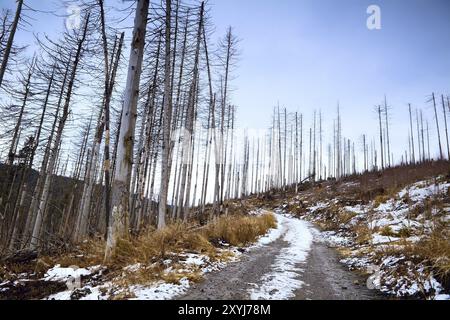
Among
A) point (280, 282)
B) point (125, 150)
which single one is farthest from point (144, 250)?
point (280, 282)

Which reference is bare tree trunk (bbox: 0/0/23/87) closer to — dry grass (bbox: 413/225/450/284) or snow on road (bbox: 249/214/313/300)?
snow on road (bbox: 249/214/313/300)

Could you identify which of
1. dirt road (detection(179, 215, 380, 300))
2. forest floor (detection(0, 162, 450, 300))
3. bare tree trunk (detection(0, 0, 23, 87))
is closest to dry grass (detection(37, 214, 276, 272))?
forest floor (detection(0, 162, 450, 300))

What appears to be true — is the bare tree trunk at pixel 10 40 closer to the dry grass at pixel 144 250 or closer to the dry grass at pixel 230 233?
the dry grass at pixel 144 250

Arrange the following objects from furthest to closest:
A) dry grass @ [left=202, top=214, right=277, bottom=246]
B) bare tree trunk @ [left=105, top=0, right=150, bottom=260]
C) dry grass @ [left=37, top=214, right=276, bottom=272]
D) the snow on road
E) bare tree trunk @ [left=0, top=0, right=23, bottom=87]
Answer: bare tree trunk @ [left=0, top=0, right=23, bottom=87]
dry grass @ [left=202, top=214, right=277, bottom=246]
bare tree trunk @ [left=105, top=0, right=150, bottom=260]
dry grass @ [left=37, top=214, right=276, bottom=272]
the snow on road

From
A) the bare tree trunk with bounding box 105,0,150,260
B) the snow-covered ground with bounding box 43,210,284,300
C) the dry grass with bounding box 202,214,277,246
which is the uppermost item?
the bare tree trunk with bounding box 105,0,150,260

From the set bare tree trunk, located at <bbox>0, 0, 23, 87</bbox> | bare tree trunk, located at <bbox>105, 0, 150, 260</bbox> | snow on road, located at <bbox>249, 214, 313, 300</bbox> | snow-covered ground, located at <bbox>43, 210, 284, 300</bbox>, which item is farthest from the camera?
bare tree trunk, located at <bbox>0, 0, 23, 87</bbox>

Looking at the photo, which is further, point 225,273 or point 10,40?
point 10,40

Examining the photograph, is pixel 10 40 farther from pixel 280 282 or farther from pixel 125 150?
pixel 280 282

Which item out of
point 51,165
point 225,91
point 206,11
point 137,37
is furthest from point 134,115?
point 225,91

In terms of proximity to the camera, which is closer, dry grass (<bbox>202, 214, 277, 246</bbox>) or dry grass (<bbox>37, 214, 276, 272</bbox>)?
dry grass (<bbox>37, 214, 276, 272</bbox>)

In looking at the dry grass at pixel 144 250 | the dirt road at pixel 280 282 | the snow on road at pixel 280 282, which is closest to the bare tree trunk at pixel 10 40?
the dry grass at pixel 144 250

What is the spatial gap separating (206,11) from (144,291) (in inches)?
446

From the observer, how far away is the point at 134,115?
4.99 metres

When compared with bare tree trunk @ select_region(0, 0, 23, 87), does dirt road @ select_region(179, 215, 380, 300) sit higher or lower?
lower
